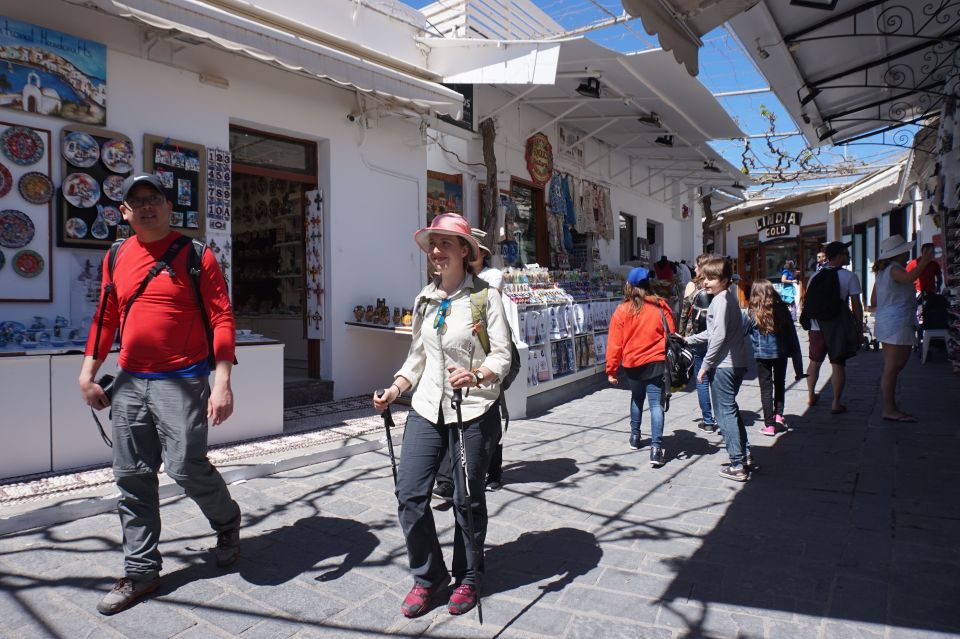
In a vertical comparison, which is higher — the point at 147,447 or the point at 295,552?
the point at 147,447

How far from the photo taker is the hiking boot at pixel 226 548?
3.34 m

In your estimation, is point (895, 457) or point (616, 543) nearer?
point (616, 543)

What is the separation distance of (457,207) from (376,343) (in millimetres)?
3158

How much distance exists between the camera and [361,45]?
7625mm

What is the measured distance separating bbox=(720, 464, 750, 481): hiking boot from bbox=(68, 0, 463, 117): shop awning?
4965mm

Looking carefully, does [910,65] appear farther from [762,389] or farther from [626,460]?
[626,460]

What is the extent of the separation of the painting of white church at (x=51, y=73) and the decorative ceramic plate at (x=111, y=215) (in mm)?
768

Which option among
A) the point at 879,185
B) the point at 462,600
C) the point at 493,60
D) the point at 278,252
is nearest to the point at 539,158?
the point at 493,60

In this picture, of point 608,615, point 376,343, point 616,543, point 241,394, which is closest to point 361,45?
point 376,343

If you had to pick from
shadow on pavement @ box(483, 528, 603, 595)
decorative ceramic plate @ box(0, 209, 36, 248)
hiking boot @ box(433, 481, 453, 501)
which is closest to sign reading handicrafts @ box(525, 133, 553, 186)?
decorative ceramic plate @ box(0, 209, 36, 248)

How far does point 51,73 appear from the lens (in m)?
5.43

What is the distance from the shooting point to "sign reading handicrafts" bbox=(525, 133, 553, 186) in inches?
460

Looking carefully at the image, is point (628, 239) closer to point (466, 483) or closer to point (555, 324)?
point (555, 324)

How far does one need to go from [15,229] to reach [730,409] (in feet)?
19.4
